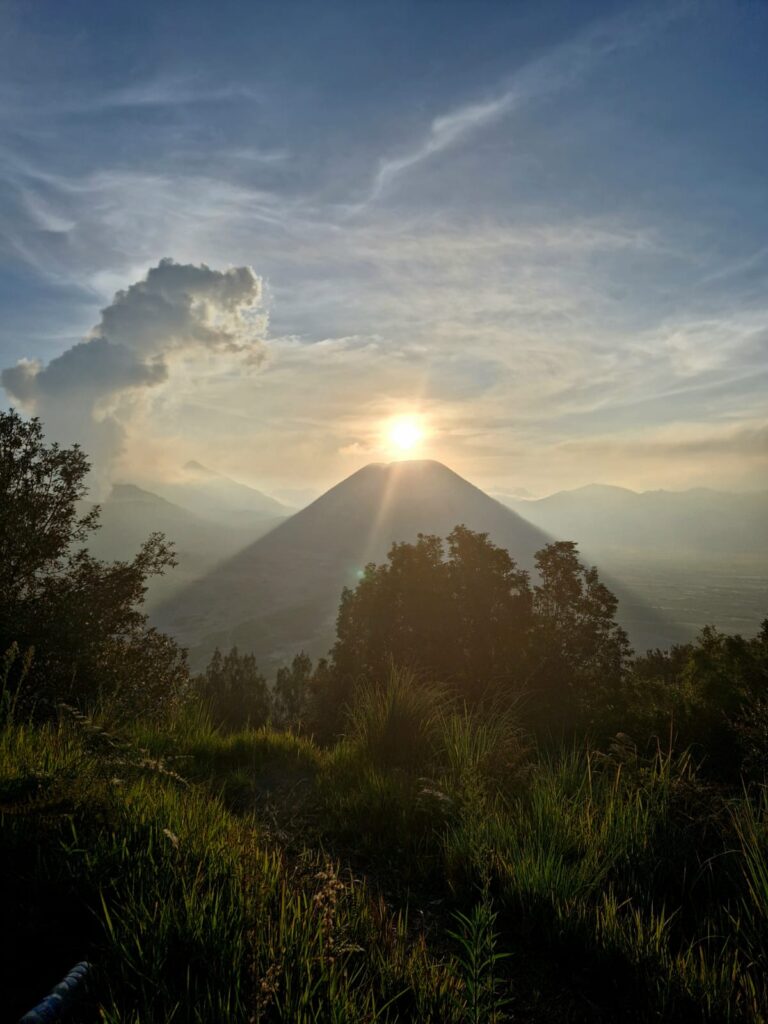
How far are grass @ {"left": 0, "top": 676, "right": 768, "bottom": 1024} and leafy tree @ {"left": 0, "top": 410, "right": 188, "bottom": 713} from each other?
5685 millimetres

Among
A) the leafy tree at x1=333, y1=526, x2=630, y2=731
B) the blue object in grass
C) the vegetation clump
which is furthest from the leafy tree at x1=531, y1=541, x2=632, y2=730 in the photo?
the blue object in grass

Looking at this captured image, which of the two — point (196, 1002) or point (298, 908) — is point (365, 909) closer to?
point (298, 908)

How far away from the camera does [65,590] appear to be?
13320 millimetres

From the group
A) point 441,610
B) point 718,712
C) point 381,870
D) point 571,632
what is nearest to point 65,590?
point 381,870

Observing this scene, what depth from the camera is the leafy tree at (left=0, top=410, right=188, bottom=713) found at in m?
10.0

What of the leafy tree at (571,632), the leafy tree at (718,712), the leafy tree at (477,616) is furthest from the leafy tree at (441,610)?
the leafy tree at (718,712)

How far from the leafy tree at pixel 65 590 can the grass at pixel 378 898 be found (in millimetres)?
5685

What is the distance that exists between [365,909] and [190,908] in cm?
99

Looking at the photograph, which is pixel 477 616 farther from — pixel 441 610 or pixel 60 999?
pixel 60 999

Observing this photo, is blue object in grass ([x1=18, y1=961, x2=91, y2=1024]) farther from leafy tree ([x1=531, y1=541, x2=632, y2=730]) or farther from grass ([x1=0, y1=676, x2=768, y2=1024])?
leafy tree ([x1=531, y1=541, x2=632, y2=730])

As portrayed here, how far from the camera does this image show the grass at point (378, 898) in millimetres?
2342

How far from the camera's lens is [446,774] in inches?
222

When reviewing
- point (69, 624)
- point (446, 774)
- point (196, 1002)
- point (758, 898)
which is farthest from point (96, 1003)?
point (69, 624)

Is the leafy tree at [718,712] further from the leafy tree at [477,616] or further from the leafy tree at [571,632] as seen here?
the leafy tree at [477,616]
